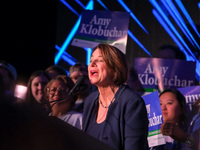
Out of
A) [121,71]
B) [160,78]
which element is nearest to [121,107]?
[121,71]

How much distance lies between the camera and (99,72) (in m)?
1.70

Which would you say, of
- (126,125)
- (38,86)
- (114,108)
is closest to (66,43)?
(38,86)

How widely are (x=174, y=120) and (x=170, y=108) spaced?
0.39 feet

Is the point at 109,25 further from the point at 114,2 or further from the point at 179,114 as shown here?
the point at 179,114

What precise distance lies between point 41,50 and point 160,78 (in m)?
2.27

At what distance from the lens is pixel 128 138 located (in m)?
1.46

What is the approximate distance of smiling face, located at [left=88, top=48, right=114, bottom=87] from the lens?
170cm

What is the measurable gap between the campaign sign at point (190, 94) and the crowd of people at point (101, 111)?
0.05m

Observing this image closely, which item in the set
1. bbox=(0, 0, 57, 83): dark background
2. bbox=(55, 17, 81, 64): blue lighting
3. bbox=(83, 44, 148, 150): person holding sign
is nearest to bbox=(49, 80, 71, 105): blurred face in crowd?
bbox=(83, 44, 148, 150): person holding sign

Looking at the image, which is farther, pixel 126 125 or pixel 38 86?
pixel 38 86

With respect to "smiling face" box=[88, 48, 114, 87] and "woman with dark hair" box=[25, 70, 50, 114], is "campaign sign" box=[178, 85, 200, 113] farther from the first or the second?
"woman with dark hair" box=[25, 70, 50, 114]

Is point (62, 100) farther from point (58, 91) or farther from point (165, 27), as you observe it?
point (165, 27)

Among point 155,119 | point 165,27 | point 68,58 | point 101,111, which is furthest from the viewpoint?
point 68,58

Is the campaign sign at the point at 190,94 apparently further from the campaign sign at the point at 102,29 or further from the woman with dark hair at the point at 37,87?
the woman with dark hair at the point at 37,87
